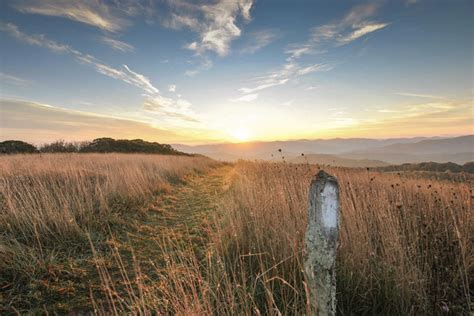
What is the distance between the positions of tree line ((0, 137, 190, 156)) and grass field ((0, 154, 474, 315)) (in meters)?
22.9

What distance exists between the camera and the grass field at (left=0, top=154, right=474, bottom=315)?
237 cm

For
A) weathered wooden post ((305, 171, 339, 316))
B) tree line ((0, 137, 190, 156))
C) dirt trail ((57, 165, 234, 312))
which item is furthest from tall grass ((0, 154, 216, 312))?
tree line ((0, 137, 190, 156))

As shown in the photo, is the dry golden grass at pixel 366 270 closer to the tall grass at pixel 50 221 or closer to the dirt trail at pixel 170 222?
the dirt trail at pixel 170 222

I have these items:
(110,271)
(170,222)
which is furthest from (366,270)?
(170,222)

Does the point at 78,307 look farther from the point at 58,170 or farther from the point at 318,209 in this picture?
the point at 58,170

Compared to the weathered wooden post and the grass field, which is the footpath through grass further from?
the weathered wooden post

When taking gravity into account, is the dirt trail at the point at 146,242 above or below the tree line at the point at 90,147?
below

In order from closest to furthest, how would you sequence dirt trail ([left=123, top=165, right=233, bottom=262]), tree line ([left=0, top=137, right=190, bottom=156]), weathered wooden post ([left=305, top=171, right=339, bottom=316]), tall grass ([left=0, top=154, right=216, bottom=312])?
1. weathered wooden post ([left=305, top=171, right=339, bottom=316])
2. tall grass ([left=0, top=154, right=216, bottom=312])
3. dirt trail ([left=123, top=165, right=233, bottom=262])
4. tree line ([left=0, top=137, right=190, bottom=156])

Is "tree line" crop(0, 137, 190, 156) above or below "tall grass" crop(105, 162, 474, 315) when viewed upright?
above

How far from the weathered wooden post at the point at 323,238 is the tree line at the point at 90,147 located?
27.5 m

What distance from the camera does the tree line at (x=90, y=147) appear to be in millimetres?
23984

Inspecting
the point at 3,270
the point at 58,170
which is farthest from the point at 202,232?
the point at 58,170

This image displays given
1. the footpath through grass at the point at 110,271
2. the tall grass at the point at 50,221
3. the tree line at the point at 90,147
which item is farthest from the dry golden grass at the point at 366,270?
the tree line at the point at 90,147

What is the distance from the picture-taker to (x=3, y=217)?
415 cm
